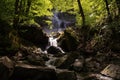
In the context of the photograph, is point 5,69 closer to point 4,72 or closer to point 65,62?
point 4,72

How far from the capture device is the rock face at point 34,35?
29697mm

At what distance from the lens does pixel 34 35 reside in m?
30.7

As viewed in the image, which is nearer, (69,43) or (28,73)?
(28,73)

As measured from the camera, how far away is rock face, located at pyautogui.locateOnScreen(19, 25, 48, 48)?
29697 millimetres

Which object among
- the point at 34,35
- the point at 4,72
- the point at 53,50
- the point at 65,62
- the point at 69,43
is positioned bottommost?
the point at 53,50

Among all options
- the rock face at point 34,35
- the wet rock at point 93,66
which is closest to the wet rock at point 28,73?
the wet rock at point 93,66

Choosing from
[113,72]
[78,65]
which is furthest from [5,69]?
[78,65]

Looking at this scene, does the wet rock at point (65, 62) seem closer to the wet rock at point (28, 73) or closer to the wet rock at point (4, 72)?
the wet rock at point (28, 73)

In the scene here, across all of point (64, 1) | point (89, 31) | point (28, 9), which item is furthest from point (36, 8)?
point (89, 31)

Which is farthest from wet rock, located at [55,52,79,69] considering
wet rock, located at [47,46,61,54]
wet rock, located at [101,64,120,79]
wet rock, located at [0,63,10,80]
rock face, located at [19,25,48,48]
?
rock face, located at [19,25,48,48]

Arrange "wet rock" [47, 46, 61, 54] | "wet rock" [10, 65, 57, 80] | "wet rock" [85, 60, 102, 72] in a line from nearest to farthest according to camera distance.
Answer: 1. "wet rock" [10, 65, 57, 80]
2. "wet rock" [85, 60, 102, 72]
3. "wet rock" [47, 46, 61, 54]

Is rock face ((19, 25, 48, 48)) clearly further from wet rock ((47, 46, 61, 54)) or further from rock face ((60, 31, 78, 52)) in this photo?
rock face ((60, 31, 78, 52))

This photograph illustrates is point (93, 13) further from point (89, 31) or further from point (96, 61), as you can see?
point (96, 61)

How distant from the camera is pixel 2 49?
18766 millimetres
